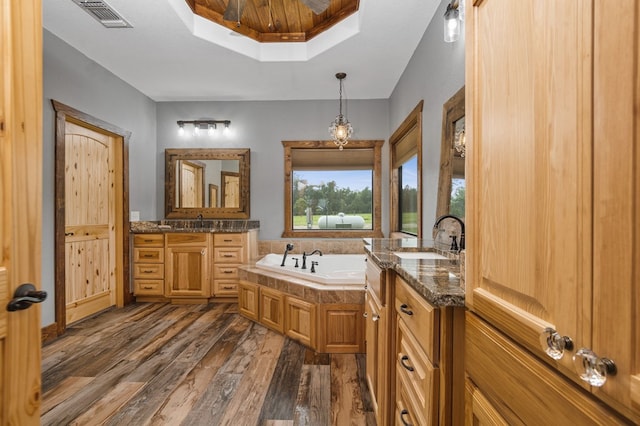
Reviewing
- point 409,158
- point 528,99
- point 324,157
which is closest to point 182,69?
point 324,157

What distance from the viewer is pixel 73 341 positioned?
2.93 meters

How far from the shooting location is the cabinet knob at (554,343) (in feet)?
1.62

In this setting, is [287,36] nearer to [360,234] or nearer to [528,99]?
[360,234]

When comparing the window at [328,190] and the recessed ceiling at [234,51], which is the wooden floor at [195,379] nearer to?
the window at [328,190]

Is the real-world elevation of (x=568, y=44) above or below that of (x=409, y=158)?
below

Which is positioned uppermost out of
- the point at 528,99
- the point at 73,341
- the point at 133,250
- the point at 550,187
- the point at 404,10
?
the point at 404,10

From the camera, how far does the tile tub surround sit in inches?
104

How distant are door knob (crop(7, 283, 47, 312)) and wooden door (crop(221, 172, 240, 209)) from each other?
390cm

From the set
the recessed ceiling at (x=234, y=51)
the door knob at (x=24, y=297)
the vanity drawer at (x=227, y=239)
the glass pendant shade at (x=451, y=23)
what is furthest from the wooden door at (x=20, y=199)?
the vanity drawer at (x=227, y=239)

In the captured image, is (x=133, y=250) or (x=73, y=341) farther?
(x=133, y=250)

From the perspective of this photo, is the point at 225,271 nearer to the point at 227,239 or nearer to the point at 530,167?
the point at 227,239

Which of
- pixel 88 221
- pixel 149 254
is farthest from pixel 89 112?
pixel 149 254

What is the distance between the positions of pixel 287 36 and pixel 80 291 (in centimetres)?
346

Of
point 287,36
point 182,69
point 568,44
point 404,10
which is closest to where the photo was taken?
point 568,44
